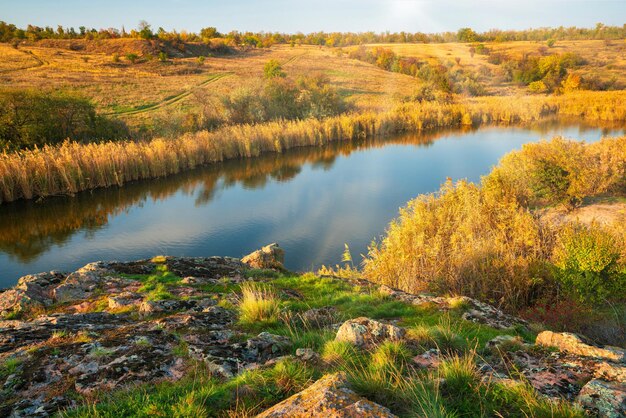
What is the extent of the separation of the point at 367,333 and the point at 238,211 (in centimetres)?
1510

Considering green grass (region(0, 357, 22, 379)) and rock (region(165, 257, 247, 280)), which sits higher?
green grass (region(0, 357, 22, 379))

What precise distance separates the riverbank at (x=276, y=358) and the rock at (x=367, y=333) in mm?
13

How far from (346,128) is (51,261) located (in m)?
26.6

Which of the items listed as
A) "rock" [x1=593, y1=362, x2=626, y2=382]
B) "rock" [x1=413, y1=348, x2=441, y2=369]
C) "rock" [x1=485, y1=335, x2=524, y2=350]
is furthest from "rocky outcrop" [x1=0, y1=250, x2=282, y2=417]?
"rock" [x1=593, y1=362, x2=626, y2=382]

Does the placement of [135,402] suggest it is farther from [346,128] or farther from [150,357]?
[346,128]

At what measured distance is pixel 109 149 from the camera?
817 inches

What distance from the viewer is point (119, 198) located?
64.2 feet

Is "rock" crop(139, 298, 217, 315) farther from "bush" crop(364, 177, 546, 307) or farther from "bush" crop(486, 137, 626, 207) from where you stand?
"bush" crop(486, 137, 626, 207)

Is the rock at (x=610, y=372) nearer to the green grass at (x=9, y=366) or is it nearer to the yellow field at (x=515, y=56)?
the green grass at (x=9, y=366)

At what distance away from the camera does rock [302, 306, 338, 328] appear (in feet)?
17.0

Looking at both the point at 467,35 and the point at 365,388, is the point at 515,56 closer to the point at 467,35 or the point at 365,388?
the point at 467,35

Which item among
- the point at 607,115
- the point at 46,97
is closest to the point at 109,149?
the point at 46,97

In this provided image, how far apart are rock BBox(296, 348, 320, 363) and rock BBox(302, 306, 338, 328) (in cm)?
93

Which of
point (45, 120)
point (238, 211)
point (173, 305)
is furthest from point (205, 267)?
point (45, 120)
